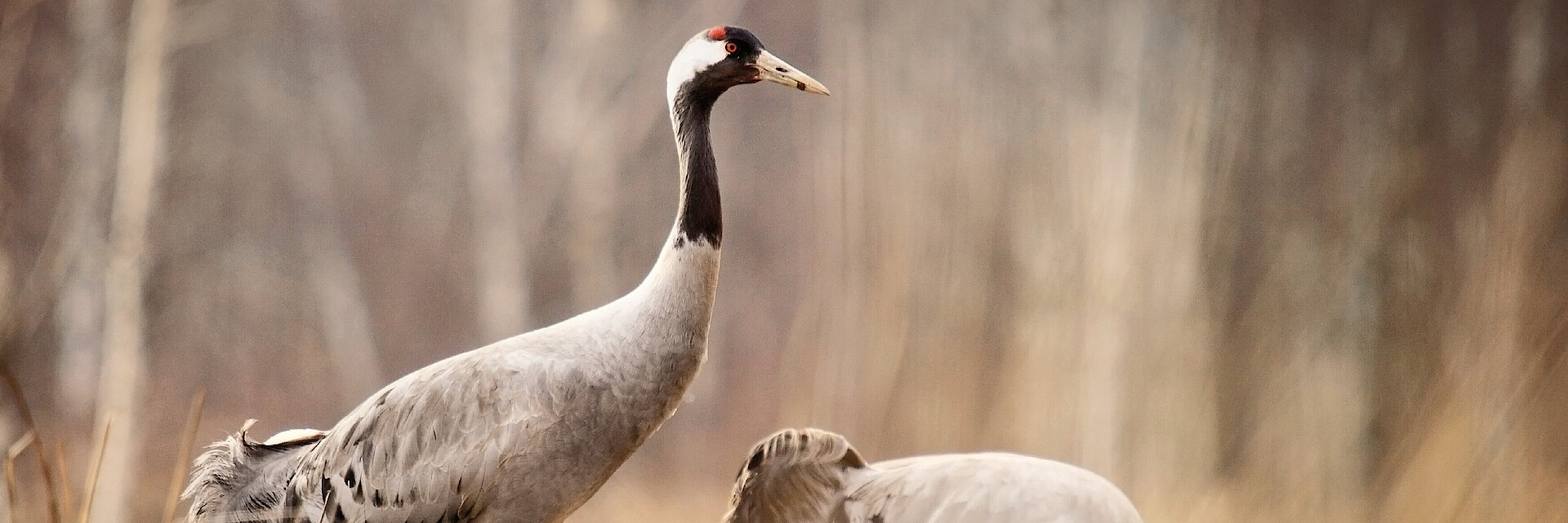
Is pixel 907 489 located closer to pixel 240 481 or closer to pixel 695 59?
pixel 695 59

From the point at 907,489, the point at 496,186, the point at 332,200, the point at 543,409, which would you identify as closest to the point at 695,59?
the point at 543,409

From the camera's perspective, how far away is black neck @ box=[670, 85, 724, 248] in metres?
1.62

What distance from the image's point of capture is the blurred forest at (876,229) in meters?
2.50

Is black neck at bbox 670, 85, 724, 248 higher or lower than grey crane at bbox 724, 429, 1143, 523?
higher

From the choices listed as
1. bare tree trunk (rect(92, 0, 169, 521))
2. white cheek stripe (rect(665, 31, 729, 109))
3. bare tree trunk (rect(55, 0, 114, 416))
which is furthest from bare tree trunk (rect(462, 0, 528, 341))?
white cheek stripe (rect(665, 31, 729, 109))

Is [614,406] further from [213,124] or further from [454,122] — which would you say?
[213,124]

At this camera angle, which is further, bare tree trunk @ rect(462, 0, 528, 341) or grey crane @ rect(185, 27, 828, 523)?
bare tree trunk @ rect(462, 0, 528, 341)

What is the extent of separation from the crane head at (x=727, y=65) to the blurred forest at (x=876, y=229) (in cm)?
119

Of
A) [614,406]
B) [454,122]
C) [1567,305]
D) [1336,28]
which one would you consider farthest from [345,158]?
[1567,305]

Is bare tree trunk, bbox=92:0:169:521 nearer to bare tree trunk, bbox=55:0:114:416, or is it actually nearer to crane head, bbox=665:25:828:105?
bare tree trunk, bbox=55:0:114:416

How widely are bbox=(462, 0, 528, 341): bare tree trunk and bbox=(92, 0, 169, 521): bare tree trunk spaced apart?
2.47ft

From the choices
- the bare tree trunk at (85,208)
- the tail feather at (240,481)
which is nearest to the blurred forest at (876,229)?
the bare tree trunk at (85,208)

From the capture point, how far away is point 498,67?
2.93 meters

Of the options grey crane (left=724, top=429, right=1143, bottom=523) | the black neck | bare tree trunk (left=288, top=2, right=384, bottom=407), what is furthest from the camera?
bare tree trunk (left=288, top=2, right=384, bottom=407)
